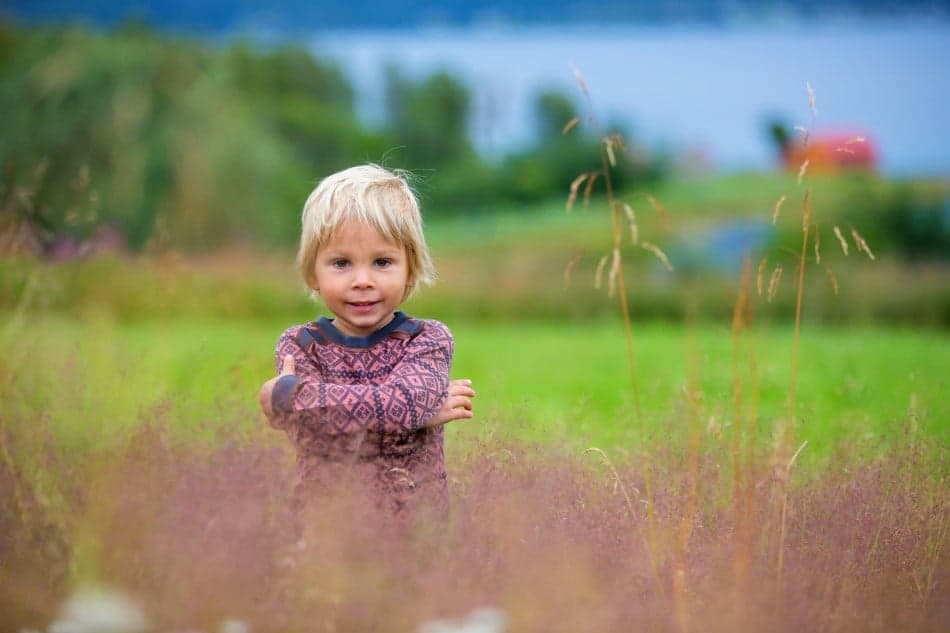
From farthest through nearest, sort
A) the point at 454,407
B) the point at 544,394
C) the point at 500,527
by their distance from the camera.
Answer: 1. the point at 544,394
2. the point at 454,407
3. the point at 500,527

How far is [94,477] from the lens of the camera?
303cm

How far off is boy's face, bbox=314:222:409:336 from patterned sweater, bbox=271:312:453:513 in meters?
0.06

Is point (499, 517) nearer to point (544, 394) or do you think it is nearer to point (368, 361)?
point (368, 361)

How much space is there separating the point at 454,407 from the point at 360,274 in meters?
0.42

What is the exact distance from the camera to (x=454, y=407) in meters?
2.82

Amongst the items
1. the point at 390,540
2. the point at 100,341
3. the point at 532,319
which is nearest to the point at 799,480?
the point at 390,540

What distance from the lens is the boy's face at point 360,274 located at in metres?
2.89

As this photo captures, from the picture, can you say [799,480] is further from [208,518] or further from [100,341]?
[100,341]

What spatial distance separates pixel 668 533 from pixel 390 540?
734 millimetres

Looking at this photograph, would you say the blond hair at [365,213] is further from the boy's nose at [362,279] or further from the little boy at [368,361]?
the boy's nose at [362,279]

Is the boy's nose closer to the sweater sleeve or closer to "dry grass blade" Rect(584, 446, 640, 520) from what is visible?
the sweater sleeve

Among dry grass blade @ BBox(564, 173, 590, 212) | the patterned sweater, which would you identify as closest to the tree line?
the patterned sweater

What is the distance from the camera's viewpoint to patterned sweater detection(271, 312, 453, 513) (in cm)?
267


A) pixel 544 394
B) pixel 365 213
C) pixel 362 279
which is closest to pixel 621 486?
pixel 362 279
